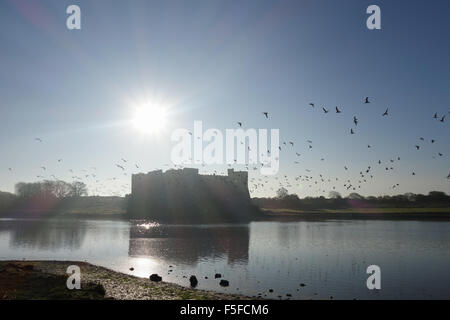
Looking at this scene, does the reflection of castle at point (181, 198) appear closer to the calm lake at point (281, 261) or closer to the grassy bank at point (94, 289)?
the calm lake at point (281, 261)

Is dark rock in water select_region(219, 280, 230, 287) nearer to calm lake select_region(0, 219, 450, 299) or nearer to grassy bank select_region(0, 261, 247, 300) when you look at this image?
calm lake select_region(0, 219, 450, 299)

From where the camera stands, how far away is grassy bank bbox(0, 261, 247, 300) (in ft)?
93.9

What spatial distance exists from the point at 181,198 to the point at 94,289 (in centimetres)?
14567

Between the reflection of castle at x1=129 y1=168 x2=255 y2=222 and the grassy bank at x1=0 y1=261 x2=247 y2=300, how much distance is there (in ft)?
432

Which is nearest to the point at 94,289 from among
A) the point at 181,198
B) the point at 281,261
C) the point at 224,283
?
the point at 224,283

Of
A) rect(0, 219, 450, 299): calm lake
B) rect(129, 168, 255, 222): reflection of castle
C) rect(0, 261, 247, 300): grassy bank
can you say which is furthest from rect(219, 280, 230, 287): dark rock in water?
rect(129, 168, 255, 222): reflection of castle

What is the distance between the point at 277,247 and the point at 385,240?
26.1 meters

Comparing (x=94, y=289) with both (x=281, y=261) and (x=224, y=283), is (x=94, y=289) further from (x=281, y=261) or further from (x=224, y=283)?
(x=281, y=261)

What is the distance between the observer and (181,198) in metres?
176

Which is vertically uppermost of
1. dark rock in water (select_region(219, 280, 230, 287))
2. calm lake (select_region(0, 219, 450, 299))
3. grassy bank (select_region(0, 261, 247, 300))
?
grassy bank (select_region(0, 261, 247, 300))

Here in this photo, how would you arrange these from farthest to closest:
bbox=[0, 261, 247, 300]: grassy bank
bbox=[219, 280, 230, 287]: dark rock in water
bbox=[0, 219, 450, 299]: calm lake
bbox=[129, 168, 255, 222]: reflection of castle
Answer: bbox=[129, 168, 255, 222]: reflection of castle → bbox=[219, 280, 230, 287]: dark rock in water → bbox=[0, 219, 450, 299]: calm lake → bbox=[0, 261, 247, 300]: grassy bank

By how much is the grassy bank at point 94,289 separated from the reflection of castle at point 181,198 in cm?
13181
